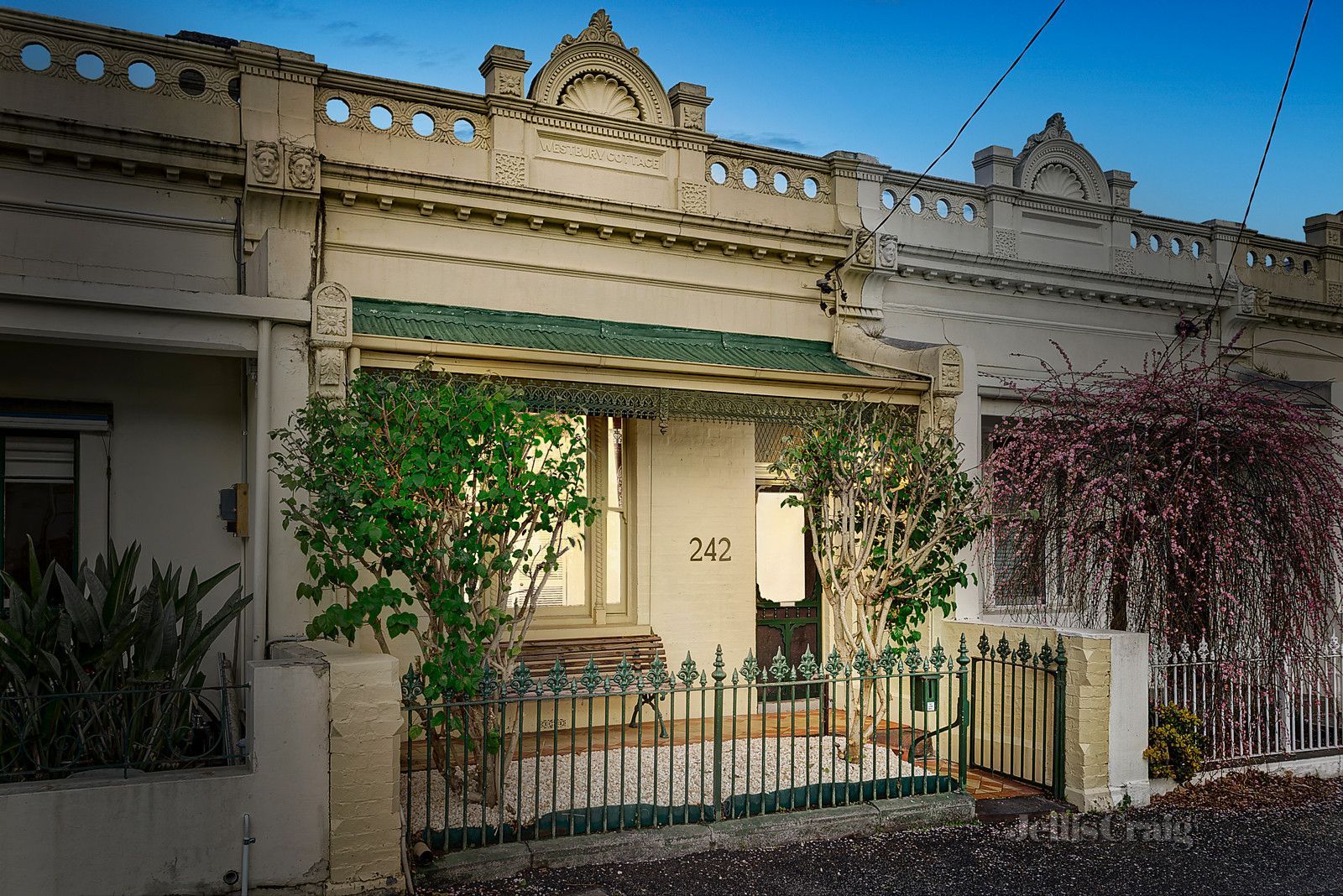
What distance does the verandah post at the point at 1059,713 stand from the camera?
25.8ft

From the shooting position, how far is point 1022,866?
655 cm

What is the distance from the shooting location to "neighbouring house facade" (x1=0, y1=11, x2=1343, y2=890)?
8312 millimetres

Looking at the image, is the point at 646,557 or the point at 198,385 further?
the point at 646,557

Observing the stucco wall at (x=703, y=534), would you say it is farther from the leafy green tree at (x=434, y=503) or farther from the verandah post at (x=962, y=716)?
the leafy green tree at (x=434, y=503)

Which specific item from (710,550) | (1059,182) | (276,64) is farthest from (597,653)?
(1059,182)

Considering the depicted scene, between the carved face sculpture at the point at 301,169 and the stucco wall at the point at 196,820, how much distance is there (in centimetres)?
459

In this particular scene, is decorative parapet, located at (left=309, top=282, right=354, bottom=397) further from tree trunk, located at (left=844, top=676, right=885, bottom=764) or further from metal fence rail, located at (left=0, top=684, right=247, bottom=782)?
tree trunk, located at (left=844, top=676, right=885, bottom=764)

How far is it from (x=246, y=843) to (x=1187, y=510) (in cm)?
679

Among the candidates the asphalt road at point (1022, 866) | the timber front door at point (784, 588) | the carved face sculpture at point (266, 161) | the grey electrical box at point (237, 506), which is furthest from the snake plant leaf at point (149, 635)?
the timber front door at point (784, 588)

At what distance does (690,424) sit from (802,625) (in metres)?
2.50

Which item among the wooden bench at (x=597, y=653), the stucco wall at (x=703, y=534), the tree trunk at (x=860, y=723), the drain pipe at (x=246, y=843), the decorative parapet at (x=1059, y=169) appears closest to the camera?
the drain pipe at (x=246, y=843)

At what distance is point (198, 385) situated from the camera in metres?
9.02

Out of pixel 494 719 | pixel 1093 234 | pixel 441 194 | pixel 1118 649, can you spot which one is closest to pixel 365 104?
pixel 441 194

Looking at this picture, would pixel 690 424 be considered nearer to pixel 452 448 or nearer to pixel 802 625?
pixel 802 625
